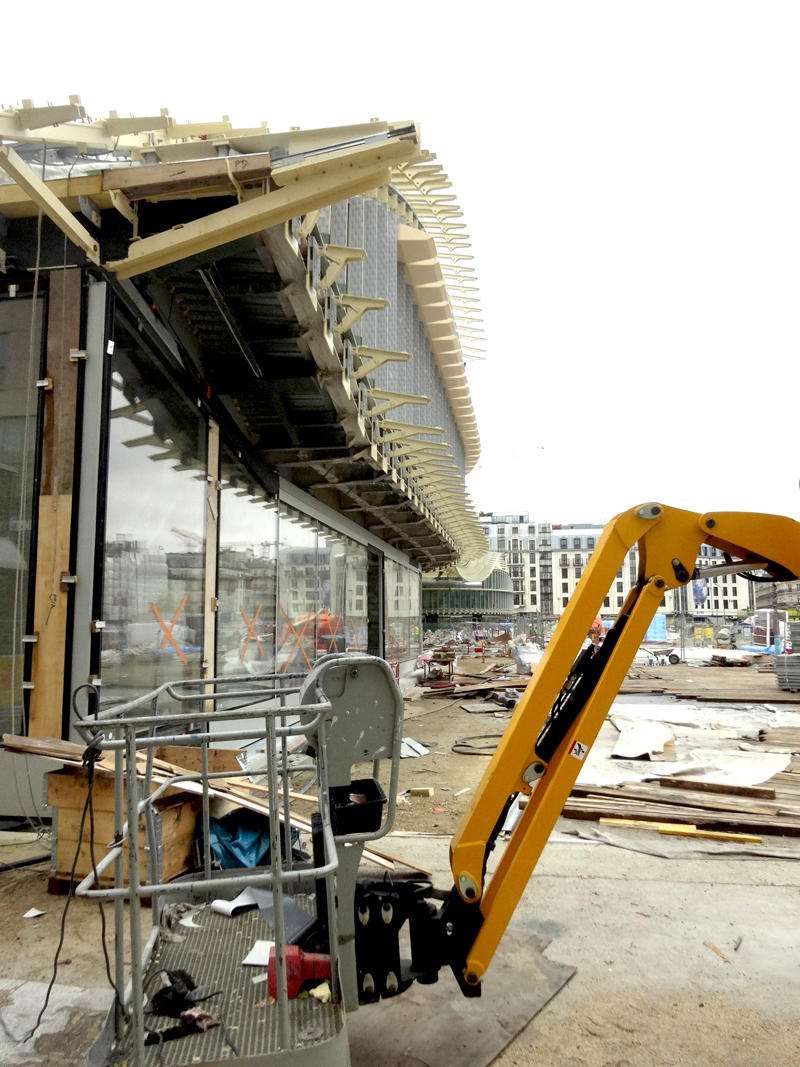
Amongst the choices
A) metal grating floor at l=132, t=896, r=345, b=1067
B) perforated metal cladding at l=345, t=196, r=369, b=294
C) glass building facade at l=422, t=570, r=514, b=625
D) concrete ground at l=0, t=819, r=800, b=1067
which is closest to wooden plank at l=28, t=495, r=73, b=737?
concrete ground at l=0, t=819, r=800, b=1067

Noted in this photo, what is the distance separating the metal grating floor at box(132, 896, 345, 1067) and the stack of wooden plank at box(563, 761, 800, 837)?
4.30 meters

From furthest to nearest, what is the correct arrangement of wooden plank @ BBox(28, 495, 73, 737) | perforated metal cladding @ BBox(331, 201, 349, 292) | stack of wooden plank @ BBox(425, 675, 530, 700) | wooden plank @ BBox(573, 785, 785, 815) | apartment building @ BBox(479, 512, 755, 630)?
apartment building @ BBox(479, 512, 755, 630), stack of wooden plank @ BBox(425, 675, 530, 700), perforated metal cladding @ BBox(331, 201, 349, 292), wooden plank @ BBox(573, 785, 785, 815), wooden plank @ BBox(28, 495, 73, 737)

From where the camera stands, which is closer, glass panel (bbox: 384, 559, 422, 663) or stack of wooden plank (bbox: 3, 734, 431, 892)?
stack of wooden plank (bbox: 3, 734, 431, 892)

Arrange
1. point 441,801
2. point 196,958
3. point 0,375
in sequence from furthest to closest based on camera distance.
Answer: point 441,801
point 0,375
point 196,958

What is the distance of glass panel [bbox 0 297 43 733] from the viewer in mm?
5633

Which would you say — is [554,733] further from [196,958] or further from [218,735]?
[196,958]

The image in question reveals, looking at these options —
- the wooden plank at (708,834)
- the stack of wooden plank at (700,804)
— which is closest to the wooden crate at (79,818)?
the stack of wooden plank at (700,804)

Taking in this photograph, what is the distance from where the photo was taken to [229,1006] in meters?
2.72

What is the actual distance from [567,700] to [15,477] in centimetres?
488

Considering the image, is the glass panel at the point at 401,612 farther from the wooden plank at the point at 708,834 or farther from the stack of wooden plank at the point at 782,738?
the wooden plank at the point at 708,834

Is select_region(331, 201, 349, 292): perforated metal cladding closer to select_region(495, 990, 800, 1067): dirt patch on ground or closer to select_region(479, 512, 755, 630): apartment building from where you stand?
select_region(495, 990, 800, 1067): dirt patch on ground

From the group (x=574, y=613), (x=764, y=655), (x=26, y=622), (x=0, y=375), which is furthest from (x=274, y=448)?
(x=764, y=655)

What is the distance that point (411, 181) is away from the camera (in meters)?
14.7

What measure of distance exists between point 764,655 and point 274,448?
30.3 meters
